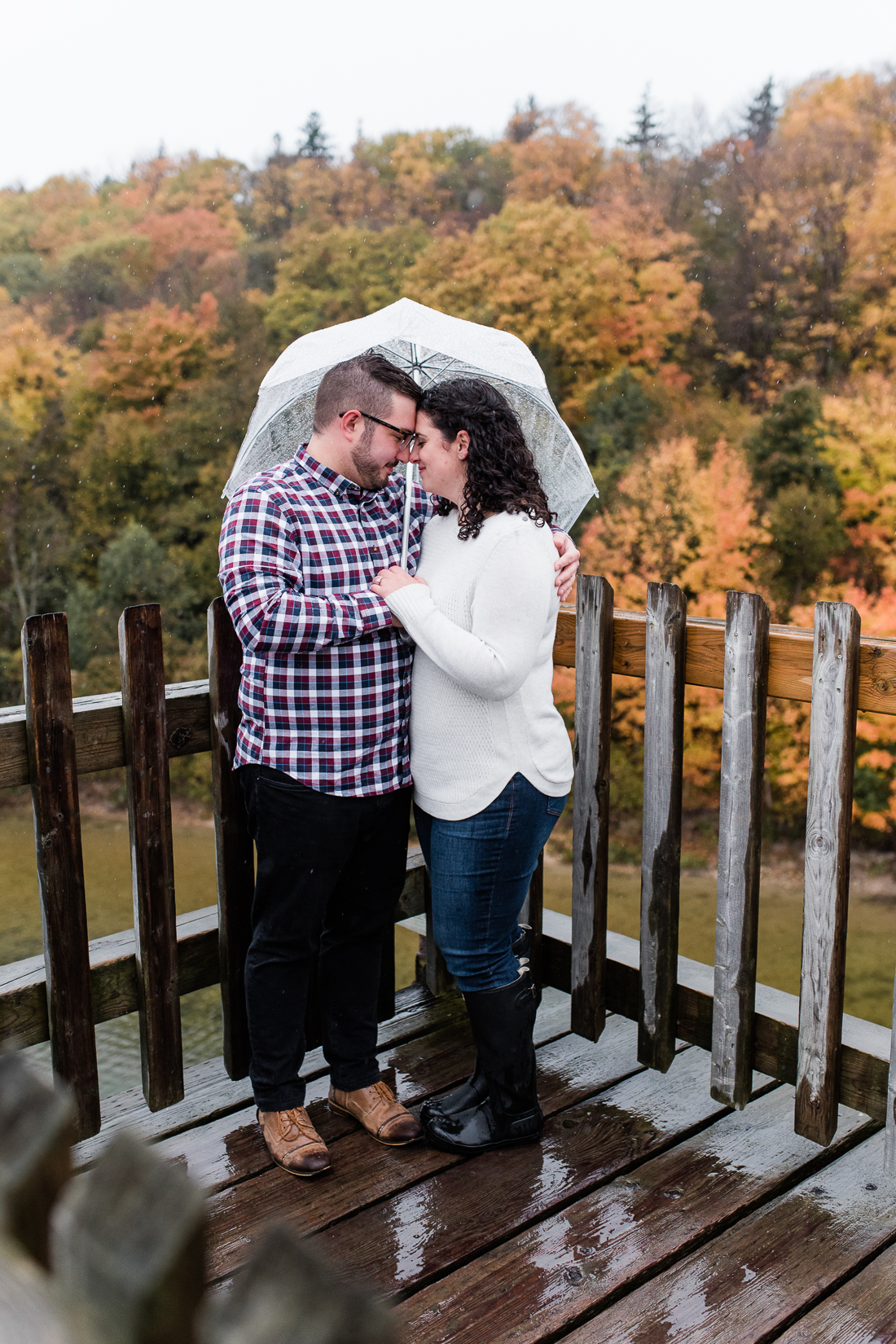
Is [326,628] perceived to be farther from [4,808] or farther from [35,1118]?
[4,808]

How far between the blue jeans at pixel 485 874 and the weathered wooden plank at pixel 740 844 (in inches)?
14.4

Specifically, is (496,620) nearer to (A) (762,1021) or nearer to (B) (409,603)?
(B) (409,603)

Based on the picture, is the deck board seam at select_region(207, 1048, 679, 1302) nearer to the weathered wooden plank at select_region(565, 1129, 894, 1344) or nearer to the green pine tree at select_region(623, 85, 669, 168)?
the weathered wooden plank at select_region(565, 1129, 894, 1344)

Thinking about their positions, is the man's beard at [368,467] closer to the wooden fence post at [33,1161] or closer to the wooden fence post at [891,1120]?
the wooden fence post at [891,1120]

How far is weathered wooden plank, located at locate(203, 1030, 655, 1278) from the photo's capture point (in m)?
1.87

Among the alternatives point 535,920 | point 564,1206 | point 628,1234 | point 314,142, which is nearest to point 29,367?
point 314,142

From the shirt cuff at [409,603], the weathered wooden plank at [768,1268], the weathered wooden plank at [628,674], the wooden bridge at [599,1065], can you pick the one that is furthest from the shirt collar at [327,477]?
the weathered wooden plank at [768,1268]

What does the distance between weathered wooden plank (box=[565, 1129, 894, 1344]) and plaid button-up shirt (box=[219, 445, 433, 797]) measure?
0.96m

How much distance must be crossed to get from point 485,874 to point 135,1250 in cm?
163

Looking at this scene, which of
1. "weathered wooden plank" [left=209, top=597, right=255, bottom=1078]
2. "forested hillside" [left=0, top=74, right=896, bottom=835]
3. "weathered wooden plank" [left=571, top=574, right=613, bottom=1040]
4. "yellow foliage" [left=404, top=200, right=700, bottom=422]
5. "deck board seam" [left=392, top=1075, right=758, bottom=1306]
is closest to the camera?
"deck board seam" [left=392, top=1075, right=758, bottom=1306]

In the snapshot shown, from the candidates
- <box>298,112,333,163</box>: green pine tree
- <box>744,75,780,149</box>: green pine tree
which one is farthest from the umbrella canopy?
<box>298,112,333,163</box>: green pine tree

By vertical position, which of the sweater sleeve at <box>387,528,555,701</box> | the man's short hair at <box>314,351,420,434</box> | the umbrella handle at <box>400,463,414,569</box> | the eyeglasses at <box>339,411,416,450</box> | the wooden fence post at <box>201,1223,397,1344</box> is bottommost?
the wooden fence post at <box>201,1223,397,1344</box>

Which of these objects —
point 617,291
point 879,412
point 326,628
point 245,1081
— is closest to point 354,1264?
point 245,1081

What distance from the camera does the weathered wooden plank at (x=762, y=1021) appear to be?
2.07 m
